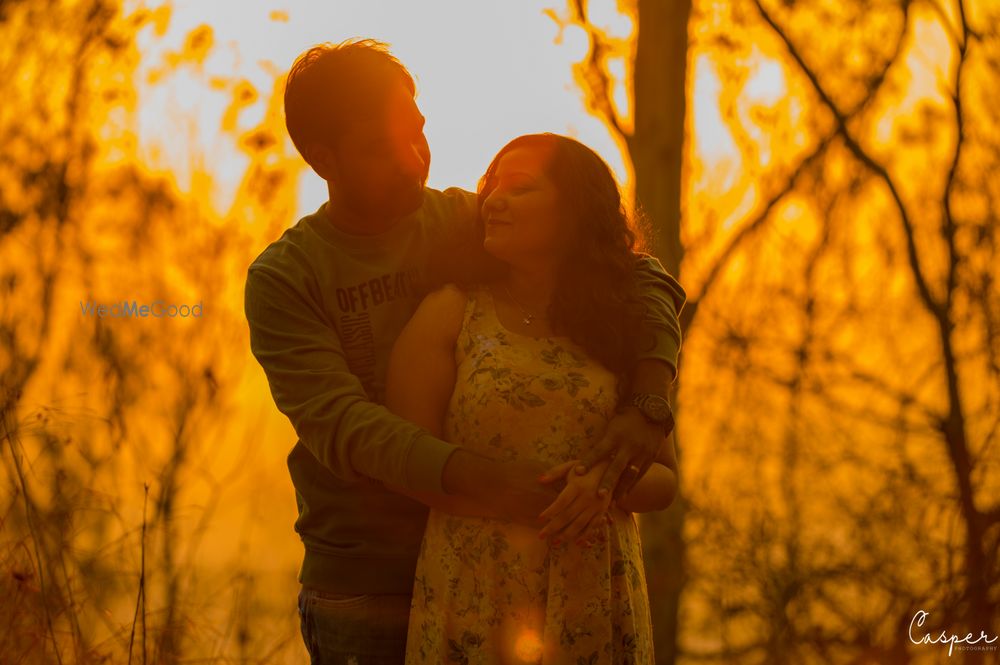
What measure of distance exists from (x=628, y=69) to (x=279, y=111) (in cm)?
147

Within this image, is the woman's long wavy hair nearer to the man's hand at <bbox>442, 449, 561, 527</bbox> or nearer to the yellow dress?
the yellow dress

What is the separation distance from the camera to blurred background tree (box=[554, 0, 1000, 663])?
16.4 feet

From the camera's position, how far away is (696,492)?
5.27 metres

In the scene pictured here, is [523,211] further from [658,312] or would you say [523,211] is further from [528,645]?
[528,645]

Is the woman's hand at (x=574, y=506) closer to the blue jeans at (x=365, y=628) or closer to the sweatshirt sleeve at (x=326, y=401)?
the sweatshirt sleeve at (x=326, y=401)

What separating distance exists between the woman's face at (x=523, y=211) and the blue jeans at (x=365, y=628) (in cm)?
68

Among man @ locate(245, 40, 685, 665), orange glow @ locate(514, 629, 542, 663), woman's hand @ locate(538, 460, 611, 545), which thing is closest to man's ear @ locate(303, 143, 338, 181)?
man @ locate(245, 40, 685, 665)

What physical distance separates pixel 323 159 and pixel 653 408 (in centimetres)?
78

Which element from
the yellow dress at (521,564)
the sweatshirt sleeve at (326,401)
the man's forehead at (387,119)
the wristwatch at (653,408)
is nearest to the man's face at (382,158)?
the man's forehead at (387,119)

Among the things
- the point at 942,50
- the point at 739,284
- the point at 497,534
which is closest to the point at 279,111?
the point at 739,284

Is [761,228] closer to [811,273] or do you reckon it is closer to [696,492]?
[811,273]

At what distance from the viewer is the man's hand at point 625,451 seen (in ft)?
6.34

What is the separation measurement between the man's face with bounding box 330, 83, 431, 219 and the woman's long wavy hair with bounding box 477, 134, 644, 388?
0.15 metres

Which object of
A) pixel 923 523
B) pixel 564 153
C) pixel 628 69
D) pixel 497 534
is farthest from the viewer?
pixel 923 523
